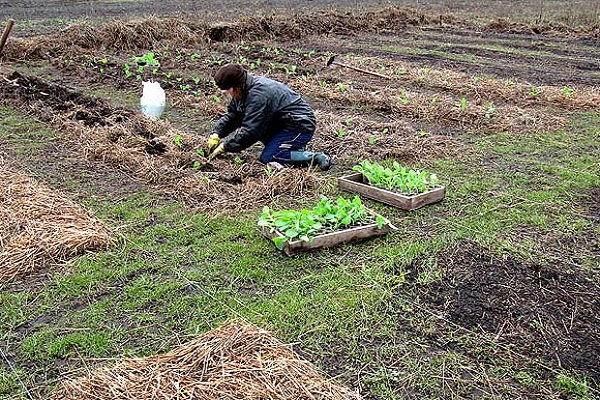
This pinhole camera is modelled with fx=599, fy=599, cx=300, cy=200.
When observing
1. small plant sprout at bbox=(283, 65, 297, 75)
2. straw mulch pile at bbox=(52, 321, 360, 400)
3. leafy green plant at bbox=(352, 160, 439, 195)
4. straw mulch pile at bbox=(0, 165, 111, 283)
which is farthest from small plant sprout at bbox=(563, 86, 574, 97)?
straw mulch pile at bbox=(52, 321, 360, 400)

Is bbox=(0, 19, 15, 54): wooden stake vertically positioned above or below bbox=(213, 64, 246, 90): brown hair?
above

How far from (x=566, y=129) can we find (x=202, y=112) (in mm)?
4790

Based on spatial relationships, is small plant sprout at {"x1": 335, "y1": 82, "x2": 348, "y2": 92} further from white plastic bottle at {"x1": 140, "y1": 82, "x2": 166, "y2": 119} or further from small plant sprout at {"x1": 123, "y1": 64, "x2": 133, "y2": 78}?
small plant sprout at {"x1": 123, "y1": 64, "x2": 133, "y2": 78}

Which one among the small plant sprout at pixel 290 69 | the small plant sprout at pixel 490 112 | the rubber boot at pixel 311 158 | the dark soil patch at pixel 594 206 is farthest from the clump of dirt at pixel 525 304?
the small plant sprout at pixel 290 69

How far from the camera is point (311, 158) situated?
608 cm

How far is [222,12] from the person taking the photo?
1906 cm

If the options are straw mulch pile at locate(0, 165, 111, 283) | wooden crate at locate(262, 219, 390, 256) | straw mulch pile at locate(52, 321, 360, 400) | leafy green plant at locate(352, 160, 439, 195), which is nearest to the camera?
straw mulch pile at locate(52, 321, 360, 400)

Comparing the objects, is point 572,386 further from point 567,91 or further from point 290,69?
point 290,69

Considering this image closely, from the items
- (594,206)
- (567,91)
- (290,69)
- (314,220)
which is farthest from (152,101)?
(567,91)

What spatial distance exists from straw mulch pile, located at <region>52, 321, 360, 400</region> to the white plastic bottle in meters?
4.92

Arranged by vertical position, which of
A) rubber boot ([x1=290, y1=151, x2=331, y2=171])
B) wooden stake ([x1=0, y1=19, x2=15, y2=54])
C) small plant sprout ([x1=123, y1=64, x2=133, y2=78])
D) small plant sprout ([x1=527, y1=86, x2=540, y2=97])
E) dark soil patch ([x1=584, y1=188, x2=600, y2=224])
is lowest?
small plant sprout ([x1=527, y1=86, x2=540, y2=97])

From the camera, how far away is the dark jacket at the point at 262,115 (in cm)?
564

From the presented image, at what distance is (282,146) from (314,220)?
1.76 m

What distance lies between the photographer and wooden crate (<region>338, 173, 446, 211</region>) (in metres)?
5.05
